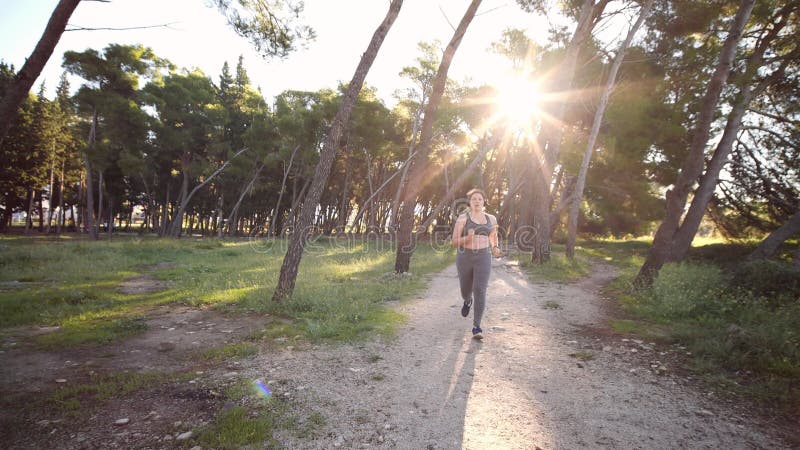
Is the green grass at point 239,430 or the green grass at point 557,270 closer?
the green grass at point 239,430

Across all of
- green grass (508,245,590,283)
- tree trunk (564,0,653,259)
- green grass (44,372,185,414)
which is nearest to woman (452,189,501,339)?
green grass (44,372,185,414)

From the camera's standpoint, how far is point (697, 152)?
8.40m

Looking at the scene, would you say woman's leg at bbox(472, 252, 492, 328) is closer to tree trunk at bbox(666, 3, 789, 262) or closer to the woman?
the woman

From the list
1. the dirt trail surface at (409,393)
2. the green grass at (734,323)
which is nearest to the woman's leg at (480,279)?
the dirt trail surface at (409,393)

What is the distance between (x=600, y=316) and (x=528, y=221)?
20.0 m

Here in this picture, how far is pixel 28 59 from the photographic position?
15.5 feet

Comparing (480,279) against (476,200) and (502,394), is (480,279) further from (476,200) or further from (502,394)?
(502,394)

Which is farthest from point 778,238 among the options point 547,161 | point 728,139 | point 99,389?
point 99,389

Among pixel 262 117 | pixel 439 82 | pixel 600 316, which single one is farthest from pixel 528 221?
pixel 262 117

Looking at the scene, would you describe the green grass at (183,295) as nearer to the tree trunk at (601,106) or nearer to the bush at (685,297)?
the bush at (685,297)

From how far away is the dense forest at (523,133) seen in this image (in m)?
12.0

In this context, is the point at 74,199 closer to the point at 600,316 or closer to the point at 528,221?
the point at 528,221

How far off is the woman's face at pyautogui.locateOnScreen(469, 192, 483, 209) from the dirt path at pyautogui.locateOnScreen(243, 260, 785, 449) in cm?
216

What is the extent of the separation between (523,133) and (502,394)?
25.4m
